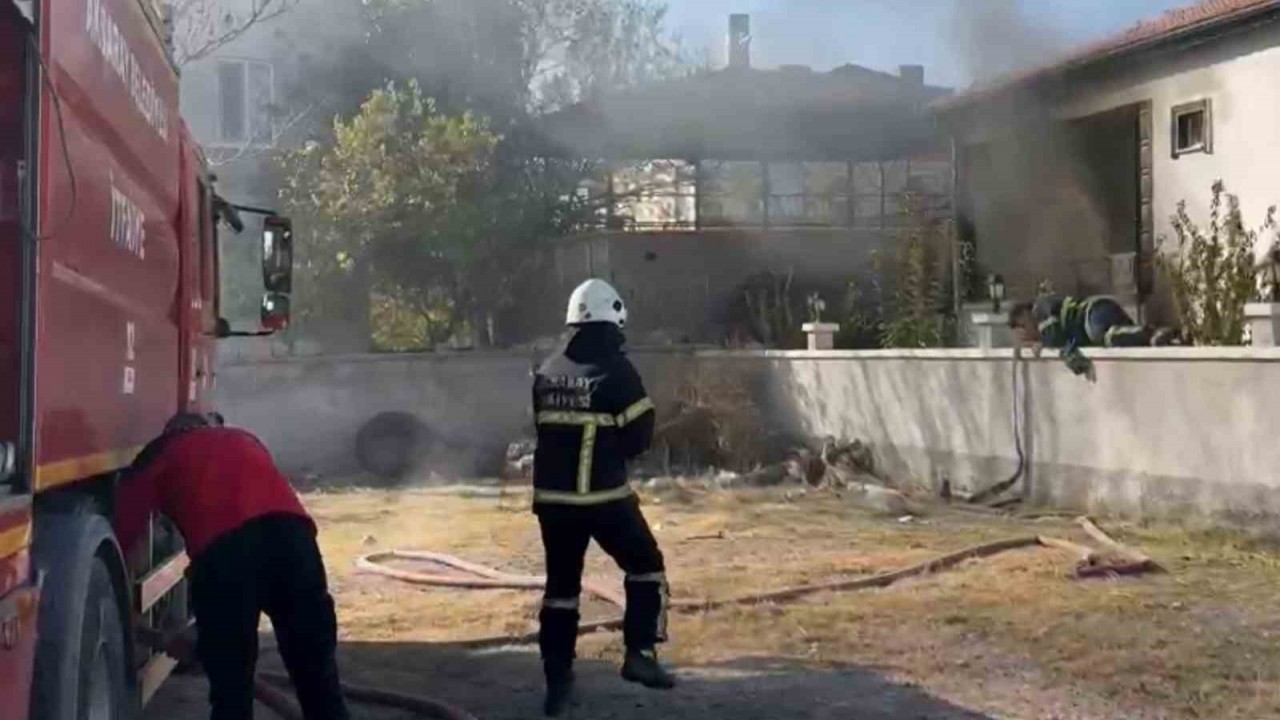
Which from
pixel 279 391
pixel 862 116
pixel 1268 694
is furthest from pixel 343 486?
pixel 1268 694

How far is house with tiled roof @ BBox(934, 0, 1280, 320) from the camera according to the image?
17.2m

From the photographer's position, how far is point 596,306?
7.03 m

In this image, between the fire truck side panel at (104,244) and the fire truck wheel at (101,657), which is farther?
the fire truck wheel at (101,657)

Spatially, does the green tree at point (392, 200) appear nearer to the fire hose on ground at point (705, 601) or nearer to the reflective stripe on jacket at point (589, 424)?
the fire hose on ground at point (705, 601)

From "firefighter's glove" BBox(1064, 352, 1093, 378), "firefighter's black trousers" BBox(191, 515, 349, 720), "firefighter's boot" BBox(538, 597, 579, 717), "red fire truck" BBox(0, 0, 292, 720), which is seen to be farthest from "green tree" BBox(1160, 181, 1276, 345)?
"firefighter's black trousers" BBox(191, 515, 349, 720)

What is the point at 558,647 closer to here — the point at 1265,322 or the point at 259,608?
the point at 259,608

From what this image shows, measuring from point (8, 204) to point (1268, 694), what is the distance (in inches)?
211

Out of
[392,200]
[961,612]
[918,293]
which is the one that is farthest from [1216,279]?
[392,200]

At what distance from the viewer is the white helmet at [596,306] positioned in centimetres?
702

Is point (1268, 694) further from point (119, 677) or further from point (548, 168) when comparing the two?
Answer: point (548, 168)

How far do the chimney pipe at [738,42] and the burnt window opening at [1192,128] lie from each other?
5644 mm

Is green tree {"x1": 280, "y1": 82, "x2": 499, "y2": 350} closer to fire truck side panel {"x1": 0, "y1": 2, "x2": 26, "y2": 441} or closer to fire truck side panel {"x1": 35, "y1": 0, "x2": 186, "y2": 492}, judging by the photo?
fire truck side panel {"x1": 35, "y1": 0, "x2": 186, "y2": 492}

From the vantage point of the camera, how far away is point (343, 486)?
18922 millimetres

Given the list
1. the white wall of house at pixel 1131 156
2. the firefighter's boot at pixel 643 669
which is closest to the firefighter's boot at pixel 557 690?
the firefighter's boot at pixel 643 669
